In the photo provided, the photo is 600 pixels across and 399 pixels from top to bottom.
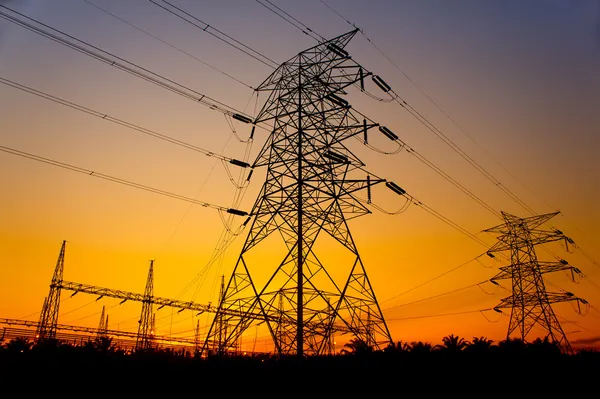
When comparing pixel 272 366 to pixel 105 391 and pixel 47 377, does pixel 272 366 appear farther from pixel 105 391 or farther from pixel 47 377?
pixel 47 377

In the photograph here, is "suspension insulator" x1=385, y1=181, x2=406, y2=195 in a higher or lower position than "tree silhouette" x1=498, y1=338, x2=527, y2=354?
higher

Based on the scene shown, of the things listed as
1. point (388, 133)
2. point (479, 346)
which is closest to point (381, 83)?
point (388, 133)

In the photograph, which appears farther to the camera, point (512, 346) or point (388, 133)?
point (388, 133)

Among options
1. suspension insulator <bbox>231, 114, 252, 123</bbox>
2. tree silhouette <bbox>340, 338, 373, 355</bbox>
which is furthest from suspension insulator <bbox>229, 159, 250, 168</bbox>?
tree silhouette <bbox>340, 338, 373, 355</bbox>

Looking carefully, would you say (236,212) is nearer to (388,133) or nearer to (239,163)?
(239,163)

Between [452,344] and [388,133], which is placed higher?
[388,133]

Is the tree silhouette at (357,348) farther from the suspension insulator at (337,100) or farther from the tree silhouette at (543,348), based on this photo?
the suspension insulator at (337,100)

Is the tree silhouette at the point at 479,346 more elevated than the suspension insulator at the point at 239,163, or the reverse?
the suspension insulator at the point at 239,163

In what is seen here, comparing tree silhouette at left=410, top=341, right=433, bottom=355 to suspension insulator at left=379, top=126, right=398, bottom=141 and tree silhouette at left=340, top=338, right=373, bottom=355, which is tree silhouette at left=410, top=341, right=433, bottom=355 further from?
suspension insulator at left=379, top=126, right=398, bottom=141

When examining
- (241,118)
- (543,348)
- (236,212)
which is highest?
(241,118)

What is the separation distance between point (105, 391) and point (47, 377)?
1832 millimetres

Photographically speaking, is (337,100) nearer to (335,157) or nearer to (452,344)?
(335,157)

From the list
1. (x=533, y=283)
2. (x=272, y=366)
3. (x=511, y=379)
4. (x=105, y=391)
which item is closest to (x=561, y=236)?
(x=533, y=283)

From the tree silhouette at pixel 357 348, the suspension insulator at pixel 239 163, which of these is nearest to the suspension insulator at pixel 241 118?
the suspension insulator at pixel 239 163
